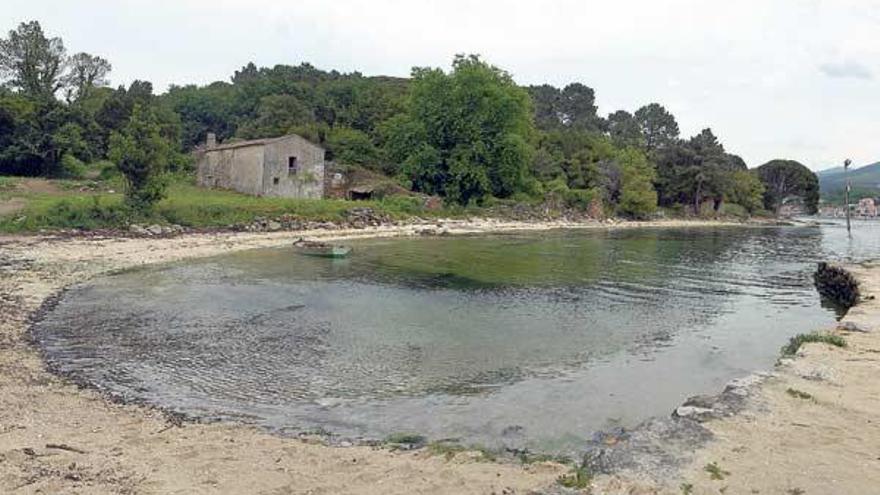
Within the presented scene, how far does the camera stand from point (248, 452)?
1012 cm

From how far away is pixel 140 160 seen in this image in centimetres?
4294

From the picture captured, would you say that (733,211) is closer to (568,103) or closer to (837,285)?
(568,103)

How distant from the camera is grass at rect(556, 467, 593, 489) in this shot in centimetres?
828

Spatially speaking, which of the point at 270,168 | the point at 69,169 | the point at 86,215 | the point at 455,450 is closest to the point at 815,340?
the point at 455,450

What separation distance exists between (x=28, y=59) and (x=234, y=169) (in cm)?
2765

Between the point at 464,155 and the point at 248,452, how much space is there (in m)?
66.8

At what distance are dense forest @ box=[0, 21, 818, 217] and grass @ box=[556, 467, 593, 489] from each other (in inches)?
1611

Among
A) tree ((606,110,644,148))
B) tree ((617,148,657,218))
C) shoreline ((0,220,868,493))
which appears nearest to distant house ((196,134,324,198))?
tree ((617,148,657,218))

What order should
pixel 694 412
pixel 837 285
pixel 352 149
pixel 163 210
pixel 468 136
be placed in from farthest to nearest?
pixel 352 149
pixel 468 136
pixel 163 210
pixel 837 285
pixel 694 412

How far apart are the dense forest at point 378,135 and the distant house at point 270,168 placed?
507 centimetres

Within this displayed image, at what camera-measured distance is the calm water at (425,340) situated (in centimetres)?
1310

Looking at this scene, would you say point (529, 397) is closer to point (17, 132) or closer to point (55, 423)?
point (55, 423)

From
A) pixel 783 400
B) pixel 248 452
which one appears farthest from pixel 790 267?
pixel 248 452

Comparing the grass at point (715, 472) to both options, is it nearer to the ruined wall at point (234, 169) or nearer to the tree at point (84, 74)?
the ruined wall at point (234, 169)
